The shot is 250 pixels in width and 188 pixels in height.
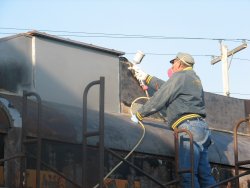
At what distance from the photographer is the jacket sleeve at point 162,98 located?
6.29m

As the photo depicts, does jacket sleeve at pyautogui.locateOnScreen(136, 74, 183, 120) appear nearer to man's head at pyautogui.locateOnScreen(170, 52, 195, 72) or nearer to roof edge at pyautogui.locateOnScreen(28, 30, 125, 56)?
man's head at pyautogui.locateOnScreen(170, 52, 195, 72)

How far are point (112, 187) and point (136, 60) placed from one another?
6.02 ft

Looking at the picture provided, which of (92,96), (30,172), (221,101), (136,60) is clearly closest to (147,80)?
(136,60)

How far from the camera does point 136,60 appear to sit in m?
7.16

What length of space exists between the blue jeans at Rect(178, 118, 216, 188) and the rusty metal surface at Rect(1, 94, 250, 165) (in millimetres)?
219

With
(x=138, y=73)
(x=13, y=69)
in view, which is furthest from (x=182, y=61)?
(x=13, y=69)

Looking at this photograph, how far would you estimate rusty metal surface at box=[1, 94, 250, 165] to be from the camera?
5426 mm

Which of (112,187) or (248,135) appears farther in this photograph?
(248,135)

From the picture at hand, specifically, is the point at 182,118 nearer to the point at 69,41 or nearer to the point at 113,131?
the point at 113,131

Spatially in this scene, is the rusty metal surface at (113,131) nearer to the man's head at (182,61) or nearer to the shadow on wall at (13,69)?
the shadow on wall at (13,69)

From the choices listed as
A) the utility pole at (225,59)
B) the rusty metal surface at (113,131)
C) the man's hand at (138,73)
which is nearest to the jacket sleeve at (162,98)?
the rusty metal surface at (113,131)

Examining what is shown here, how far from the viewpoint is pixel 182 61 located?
6730 millimetres

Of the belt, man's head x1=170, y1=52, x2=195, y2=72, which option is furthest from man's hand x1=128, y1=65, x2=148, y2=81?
the belt

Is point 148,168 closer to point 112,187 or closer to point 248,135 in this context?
point 112,187
